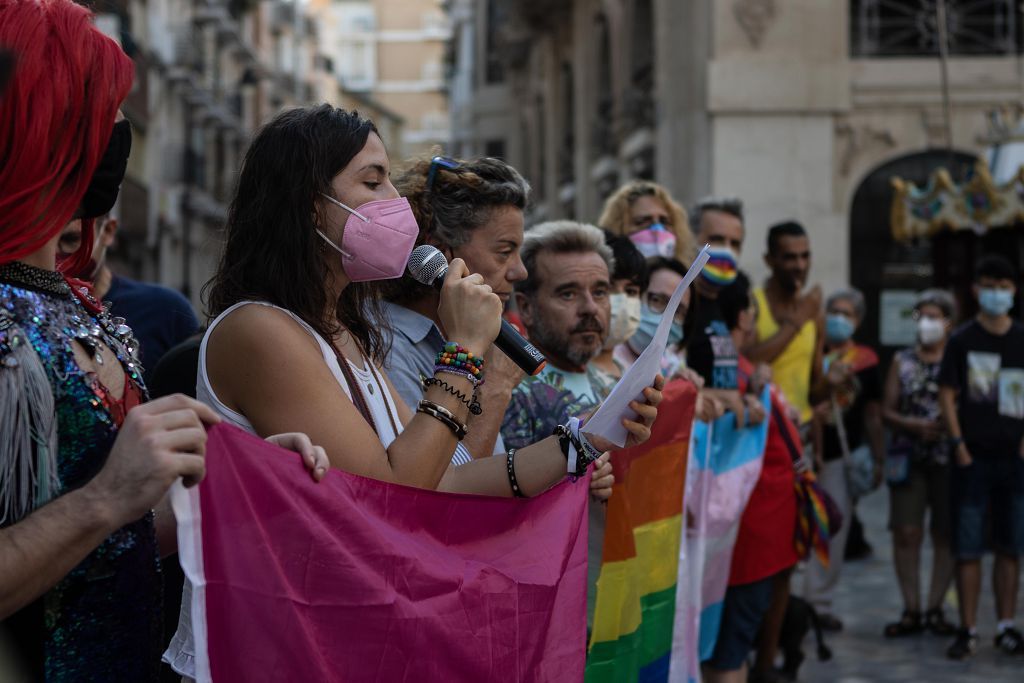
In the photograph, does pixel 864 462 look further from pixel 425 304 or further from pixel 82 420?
pixel 82 420

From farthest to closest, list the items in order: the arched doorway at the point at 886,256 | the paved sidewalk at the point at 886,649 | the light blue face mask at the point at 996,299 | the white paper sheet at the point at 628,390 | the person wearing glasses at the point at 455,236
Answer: the arched doorway at the point at 886,256
the light blue face mask at the point at 996,299
the paved sidewalk at the point at 886,649
the person wearing glasses at the point at 455,236
the white paper sheet at the point at 628,390

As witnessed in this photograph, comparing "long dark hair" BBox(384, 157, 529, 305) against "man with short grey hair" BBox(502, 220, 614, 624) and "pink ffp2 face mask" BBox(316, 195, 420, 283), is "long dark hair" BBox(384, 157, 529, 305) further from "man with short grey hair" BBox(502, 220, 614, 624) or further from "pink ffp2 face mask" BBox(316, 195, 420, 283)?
"pink ffp2 face mask" BBox(316, 195, 420, 283)

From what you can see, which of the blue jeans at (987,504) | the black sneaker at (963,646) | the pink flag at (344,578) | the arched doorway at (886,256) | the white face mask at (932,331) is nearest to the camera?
the pink flag at (344,578)

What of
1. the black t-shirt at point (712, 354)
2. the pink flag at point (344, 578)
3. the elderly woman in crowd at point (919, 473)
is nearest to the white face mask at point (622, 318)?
the black t-shirt at point (712, 354)

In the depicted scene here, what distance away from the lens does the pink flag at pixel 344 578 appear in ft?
8.07

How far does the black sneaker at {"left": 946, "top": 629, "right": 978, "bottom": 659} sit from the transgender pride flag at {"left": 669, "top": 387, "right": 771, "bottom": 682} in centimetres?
231

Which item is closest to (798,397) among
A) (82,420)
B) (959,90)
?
(82,420)

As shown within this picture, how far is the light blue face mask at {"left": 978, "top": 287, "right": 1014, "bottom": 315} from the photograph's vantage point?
8.54 metres

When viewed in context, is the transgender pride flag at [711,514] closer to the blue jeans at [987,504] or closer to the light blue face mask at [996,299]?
the blue jeans at [987,504]

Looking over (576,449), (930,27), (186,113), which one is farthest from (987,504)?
(186,113)

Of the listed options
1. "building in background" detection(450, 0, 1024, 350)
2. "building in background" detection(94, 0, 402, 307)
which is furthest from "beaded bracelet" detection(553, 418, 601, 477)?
"building in background" detection(94, 0, 402, 307)

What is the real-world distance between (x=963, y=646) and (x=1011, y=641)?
267 millimetres

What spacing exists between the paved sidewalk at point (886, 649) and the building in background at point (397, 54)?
86.2 meters

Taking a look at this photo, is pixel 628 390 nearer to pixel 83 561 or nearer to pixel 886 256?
pixel 83 561
